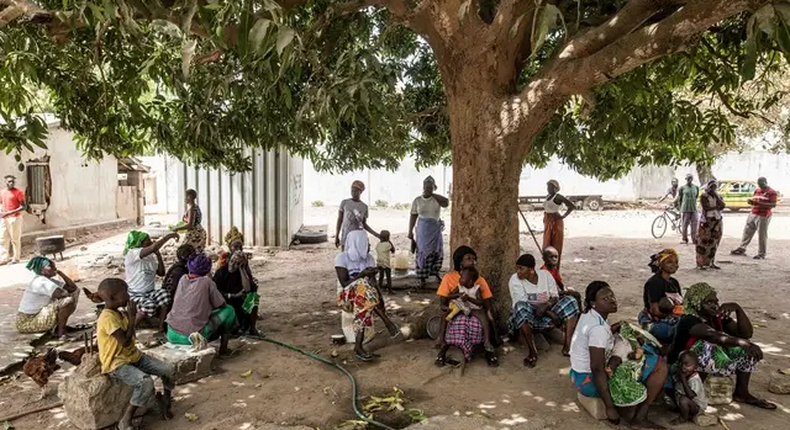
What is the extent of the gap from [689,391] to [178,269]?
5.04 m

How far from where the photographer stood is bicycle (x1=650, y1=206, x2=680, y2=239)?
1507 centimetres

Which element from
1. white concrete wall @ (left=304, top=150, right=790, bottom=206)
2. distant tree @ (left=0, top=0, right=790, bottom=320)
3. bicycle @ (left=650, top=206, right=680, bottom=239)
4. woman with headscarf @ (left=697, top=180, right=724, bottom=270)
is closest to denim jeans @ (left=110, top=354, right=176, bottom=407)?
distant tree @ (left=0, top=0, right=790, bottom=320)

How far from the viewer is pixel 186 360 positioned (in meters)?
4.74

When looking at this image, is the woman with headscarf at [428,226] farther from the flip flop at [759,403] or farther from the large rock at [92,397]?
the large rock at [92,397]

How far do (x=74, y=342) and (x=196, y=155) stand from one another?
112 inches

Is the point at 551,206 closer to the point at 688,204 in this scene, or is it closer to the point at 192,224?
the point at 192,224

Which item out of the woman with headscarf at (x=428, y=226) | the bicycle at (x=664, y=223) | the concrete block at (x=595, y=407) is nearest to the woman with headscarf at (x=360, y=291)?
the concrete block at (x=595, y=407)

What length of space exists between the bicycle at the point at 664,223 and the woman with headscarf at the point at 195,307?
518 inches

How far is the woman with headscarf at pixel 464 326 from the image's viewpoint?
5.02 meters

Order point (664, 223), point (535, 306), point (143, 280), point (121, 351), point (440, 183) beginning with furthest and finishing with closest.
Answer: point (440, 183) → point (664, 223) → point (143, 280) → point (535, 306) → point (121, 351)

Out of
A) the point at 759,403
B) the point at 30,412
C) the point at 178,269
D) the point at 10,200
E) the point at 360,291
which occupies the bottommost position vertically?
the point at 30,412

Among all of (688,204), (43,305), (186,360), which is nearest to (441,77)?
(186,360)

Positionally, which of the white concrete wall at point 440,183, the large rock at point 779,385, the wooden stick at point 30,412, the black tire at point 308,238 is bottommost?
the wooden stick at point 30,412

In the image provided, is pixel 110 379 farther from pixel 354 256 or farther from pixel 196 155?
pixel 196 155
